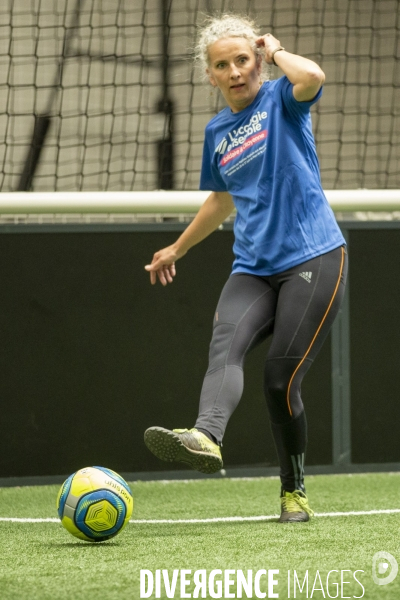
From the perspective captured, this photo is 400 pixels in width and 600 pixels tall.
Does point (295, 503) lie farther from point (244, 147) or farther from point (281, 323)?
point (244, 147)

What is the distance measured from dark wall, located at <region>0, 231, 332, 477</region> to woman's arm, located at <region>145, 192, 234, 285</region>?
1.33m

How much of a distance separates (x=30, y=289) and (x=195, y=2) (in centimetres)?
395

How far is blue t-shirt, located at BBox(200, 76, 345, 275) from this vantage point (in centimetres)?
365

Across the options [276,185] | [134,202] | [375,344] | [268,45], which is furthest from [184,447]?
[375,344]

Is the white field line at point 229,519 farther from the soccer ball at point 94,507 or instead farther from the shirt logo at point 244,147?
the shirt logo at point 244,147

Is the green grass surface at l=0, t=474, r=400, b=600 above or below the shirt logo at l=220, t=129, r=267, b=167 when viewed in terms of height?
below

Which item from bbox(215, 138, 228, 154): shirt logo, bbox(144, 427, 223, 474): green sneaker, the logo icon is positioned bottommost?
the logo icon

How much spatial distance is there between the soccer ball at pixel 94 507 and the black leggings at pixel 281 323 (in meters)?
0.48

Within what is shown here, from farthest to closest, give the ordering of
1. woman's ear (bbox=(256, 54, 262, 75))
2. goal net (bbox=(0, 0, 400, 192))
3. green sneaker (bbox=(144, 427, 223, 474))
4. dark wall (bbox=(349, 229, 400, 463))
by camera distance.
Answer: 1. goal net (bbox=(0, 0, 400, 192))
2. dark wall (bbox=(349, 229, 400, 463))
3. woman's ear (bbox=(256, 54, 262, 75))
4. green sneaker (bbox=(144, 427, 223, 474))

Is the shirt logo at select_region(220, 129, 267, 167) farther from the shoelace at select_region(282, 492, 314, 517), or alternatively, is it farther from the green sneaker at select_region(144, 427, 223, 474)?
the shoelace at select_region(282, 492, 314, 517)

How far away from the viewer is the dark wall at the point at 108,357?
5281 millimetres

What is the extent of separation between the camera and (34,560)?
9.80 ft

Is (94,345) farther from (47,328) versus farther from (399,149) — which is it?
(399,149)

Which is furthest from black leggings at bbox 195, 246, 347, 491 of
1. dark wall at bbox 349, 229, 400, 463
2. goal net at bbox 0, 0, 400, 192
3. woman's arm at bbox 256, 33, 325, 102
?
goal net at bbox 0, 0, 400, 192
